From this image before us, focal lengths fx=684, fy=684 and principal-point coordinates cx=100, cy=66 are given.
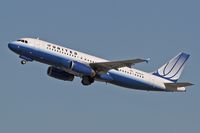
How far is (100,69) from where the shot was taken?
339 feet

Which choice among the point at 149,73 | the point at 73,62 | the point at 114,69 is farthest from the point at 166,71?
the point at 73,62

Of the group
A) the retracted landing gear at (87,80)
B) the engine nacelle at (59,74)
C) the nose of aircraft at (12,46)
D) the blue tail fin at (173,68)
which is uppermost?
the blue tail fin at (173,68)

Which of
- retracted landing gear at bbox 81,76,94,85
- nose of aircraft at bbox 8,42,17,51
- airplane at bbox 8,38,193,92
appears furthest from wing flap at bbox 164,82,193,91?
nose of aircraft at bbox 8,42,17,51

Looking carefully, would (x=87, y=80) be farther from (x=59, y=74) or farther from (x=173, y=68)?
(x=173, y=68)

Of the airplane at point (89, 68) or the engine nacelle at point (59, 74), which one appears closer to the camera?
the airplane at point (89, 68)

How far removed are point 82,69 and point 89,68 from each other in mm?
1565

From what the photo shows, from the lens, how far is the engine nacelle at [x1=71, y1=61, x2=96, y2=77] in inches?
3917

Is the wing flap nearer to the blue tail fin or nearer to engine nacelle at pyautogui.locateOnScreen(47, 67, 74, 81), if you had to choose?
the blue tail fin

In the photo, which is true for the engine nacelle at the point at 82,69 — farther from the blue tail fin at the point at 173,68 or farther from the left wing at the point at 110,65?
the blue tail fin at the point at 173,68

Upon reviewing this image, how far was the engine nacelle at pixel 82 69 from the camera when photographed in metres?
99.5

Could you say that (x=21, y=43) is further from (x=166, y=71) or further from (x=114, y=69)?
(x=166, y=71)

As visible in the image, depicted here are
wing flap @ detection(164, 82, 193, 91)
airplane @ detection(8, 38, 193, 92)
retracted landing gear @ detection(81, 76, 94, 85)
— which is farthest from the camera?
retracted landing gear @ detection(81, 76, 94, 85)

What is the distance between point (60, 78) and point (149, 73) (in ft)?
51.0

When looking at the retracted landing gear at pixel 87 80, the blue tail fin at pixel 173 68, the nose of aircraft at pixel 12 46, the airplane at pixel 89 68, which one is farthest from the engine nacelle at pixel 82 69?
the blue tail fin at pixel 173 68
